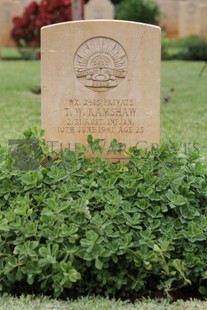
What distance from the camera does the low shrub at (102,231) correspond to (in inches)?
146

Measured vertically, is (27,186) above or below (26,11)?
below

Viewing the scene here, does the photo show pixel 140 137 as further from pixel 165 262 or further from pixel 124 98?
pixel 165 262

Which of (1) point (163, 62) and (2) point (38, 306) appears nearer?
(2) point (38, 306)

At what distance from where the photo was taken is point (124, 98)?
472cm

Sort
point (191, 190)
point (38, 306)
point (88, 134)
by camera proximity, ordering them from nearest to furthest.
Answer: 1. point (38, 306)
2. point (191, 190)
3. point (88, 134)

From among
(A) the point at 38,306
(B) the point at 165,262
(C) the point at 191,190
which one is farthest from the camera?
(C) the point at 191,190

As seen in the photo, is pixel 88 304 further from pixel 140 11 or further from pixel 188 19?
pixel 188 19

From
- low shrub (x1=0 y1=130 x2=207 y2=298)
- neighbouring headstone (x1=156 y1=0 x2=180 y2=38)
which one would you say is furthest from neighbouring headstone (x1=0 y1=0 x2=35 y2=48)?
low shrub (x1=0 y1=130 x2=207 y2=298)

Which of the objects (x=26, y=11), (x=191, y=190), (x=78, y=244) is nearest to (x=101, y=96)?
(x=191, y=190)

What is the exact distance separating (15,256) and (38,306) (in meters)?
0.34

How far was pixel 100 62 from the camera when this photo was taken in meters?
4.64

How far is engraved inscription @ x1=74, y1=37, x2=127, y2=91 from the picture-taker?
4641mm

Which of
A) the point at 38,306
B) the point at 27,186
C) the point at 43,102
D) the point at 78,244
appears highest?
the point at 43,102

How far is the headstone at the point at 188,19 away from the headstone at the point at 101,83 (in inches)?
672
